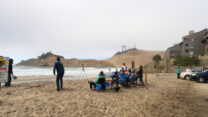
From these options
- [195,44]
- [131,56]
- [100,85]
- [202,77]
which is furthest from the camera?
[131,56]

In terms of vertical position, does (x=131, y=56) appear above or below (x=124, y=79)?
above

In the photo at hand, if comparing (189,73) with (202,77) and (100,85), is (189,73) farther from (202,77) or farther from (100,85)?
(100,85)

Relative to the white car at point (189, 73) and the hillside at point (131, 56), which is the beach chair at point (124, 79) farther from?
the hillside at point (131, 56)

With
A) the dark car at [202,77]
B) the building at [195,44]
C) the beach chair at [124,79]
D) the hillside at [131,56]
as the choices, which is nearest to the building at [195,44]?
the building at [195,44]

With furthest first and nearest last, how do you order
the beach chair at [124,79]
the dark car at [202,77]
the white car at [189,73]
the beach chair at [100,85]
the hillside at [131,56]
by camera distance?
the hillside at [131,56] < the white car at [189,73] < the dark car at [202,77] < the beach chair at [124,79] < the beach chair at [100,85]

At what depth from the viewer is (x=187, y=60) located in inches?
1253

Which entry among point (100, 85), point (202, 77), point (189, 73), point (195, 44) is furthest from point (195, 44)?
point (100, 85)

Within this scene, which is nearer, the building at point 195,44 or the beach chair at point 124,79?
the beach chair at point 124,79

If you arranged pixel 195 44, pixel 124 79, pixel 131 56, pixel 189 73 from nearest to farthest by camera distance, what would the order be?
1. pixel 124 79
2. pixel 189 73
3. pixel 195 44
4. pixel 131 56

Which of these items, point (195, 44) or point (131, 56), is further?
point (131, 56)

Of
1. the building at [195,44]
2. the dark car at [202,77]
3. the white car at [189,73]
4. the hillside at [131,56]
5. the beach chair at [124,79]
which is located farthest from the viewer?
the hillside at [131,56]

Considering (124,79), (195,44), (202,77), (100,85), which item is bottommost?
(202,77)

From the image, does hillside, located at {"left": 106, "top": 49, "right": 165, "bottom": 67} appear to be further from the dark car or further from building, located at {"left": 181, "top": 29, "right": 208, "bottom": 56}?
the dark car

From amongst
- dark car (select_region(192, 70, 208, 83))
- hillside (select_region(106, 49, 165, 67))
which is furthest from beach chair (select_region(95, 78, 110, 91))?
hillside (select_region(106, 49, 165, 67))
